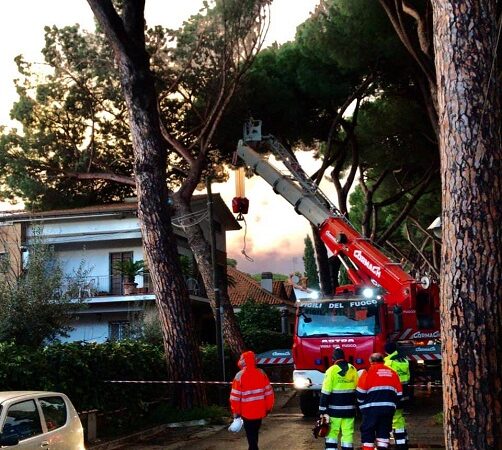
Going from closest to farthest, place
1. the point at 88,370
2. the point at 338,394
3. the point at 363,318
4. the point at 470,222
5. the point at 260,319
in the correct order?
the point at 470,222
the point at 338,394
the point at 88,370
the point at 363,318
the point at 260,319

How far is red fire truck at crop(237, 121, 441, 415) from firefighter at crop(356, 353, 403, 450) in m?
6.49

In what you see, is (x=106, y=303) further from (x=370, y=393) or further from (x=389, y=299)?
(x=370, y=393)

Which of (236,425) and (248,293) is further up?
(248,293)

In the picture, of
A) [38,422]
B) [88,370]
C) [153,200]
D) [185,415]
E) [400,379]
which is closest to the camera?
[38,422]

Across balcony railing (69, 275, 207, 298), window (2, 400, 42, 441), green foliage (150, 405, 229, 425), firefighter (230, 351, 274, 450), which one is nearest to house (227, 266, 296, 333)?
balcony railing (69, 275, 207, 298)

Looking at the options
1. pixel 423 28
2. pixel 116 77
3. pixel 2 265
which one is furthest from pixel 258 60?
pixel 2 265

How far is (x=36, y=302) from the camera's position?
16031 mm

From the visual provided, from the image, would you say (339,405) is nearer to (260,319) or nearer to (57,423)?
(57,423)

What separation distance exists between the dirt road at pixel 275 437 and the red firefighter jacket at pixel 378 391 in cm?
280

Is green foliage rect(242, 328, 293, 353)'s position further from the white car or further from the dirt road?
the white car

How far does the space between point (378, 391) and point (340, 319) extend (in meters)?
7.23

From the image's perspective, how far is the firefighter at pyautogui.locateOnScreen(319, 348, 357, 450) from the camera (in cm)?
1007

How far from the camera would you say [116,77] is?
877 inches

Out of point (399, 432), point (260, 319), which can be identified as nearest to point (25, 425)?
point (399, 432)
